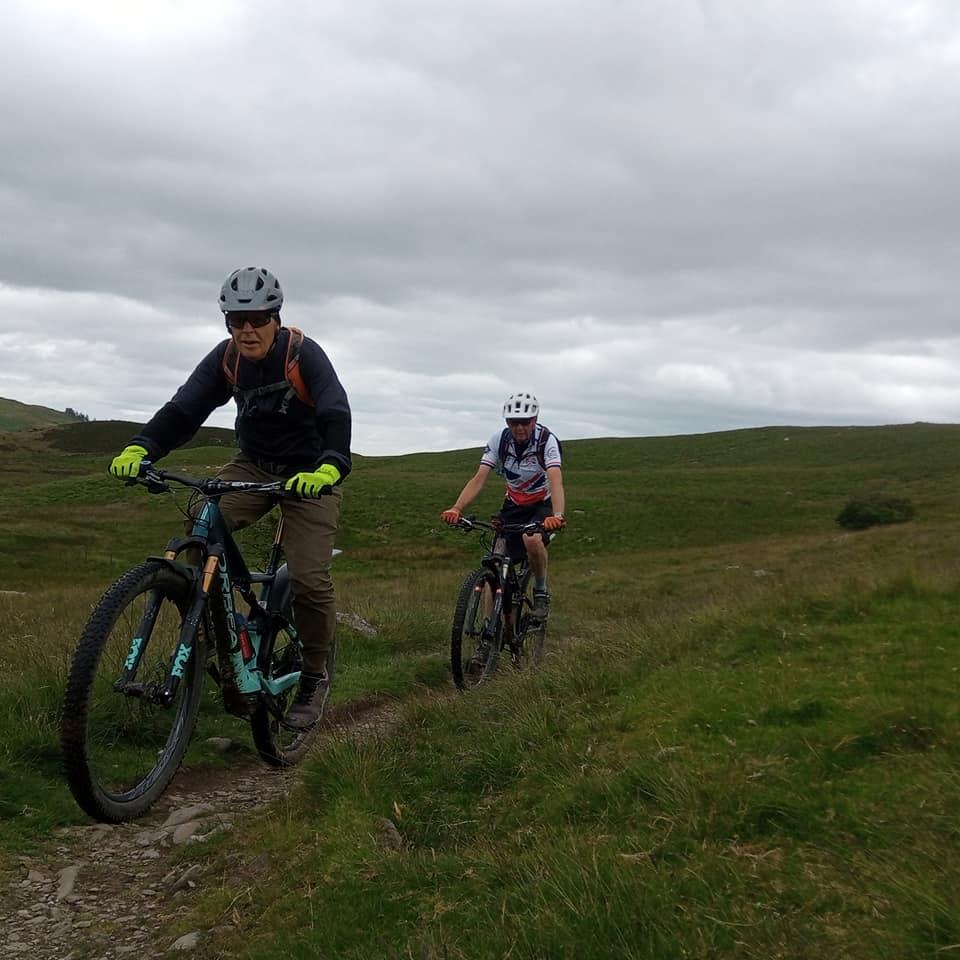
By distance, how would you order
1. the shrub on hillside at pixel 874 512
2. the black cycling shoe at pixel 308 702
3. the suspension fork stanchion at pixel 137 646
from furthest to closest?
the shrub on hillside at pixel 874 512 → the black cycling shoe at pixel 308 702 → the suspension fork stanchion at pixel 137 646

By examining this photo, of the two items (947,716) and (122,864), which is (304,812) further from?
(947,716)

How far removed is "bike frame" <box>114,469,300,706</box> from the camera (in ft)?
15.2

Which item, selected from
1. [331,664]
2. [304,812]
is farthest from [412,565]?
[304,812]

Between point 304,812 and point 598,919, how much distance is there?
7.15 feet

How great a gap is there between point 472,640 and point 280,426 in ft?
11.4

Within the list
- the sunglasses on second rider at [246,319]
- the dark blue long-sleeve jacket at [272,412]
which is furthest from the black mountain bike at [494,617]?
the sunglasses on second rider at [246,319]

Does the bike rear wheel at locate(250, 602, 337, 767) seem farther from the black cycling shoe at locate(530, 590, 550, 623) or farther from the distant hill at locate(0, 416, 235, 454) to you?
the distant hill at locate(0, 416, 235, 454)

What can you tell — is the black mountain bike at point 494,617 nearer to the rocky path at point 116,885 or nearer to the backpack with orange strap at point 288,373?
the backpack with orange strap at point 288,373

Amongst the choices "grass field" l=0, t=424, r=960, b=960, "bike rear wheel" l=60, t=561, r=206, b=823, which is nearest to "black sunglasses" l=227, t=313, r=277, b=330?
"bike rear wheel" l=60, t=561, r=206, b=823

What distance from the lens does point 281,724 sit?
6.07 metres

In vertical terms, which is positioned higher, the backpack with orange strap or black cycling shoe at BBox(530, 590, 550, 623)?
the backpack with orange strap

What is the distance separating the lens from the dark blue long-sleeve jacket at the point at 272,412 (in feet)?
18.2

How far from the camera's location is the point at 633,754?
4398 millimetres

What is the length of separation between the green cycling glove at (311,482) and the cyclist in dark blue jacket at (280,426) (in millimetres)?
14
